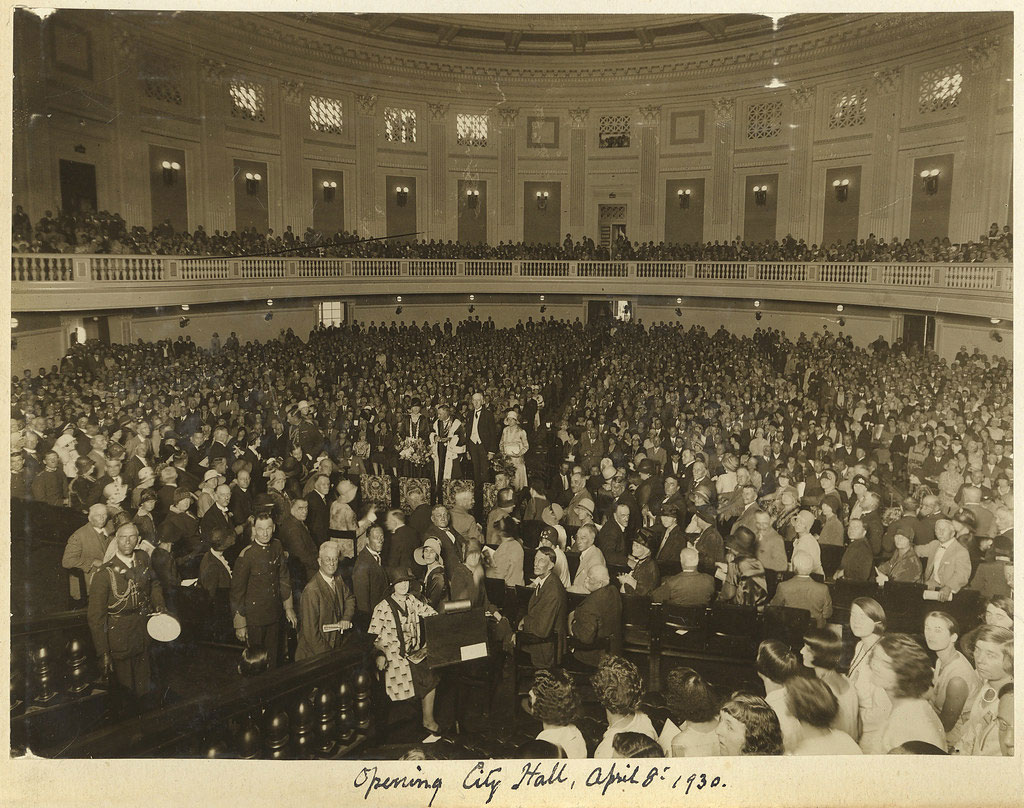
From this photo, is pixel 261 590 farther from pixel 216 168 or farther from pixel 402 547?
pixel 216 168

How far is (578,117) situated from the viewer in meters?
25.8

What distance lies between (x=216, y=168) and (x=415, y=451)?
1526 centimetres

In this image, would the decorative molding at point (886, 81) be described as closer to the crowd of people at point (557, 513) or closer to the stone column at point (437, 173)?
the crowd of people at point (557, 513)

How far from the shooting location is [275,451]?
11062mm

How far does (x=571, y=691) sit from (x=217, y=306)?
54.2 ft

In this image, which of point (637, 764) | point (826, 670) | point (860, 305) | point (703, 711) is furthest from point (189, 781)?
point (860, 305)

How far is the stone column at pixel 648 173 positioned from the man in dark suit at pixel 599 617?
75.0 feet

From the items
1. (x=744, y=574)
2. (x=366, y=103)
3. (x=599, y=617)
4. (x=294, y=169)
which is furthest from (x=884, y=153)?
(x=599, y=617)

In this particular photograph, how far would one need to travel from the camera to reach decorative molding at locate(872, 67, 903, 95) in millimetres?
20094

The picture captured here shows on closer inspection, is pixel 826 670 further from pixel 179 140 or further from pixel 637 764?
pixel 179 140

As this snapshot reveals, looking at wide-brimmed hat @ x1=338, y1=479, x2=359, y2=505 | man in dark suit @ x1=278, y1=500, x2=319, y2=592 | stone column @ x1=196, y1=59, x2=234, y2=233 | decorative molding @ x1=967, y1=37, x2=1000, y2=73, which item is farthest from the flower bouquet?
stone column @ x1=196, y1=59, x2=234, y2=233

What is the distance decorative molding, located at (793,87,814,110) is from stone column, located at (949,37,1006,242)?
15.4ft

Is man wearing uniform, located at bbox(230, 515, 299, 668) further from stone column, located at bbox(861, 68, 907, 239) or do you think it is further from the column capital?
stone column, located at bbox(861, 68, 907, 239)

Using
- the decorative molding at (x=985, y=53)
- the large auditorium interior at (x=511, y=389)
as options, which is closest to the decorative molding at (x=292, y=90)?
the large auditorium interior at (x=511, y=389)
